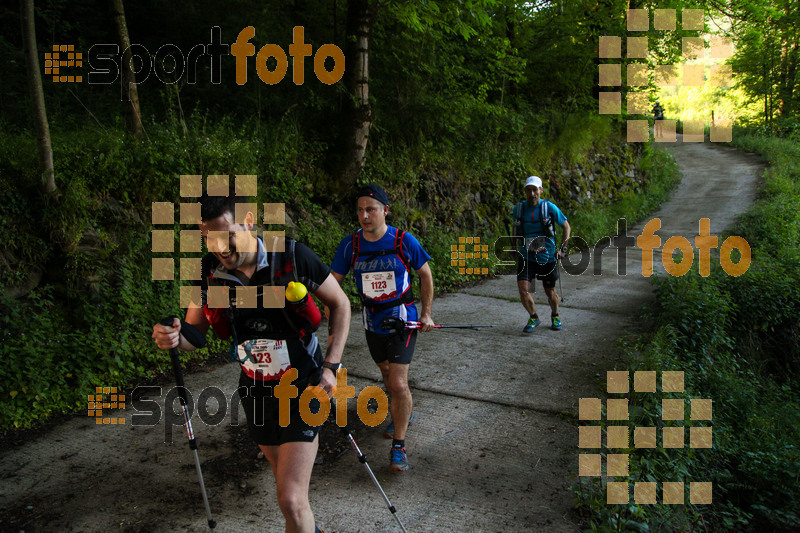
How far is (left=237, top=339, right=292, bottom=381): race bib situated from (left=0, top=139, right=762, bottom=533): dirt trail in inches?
49.2

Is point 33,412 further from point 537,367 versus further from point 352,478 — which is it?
point 537,367

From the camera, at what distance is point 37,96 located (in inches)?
210

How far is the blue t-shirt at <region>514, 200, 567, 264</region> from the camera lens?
286 inches

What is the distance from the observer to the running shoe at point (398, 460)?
3.98 meters

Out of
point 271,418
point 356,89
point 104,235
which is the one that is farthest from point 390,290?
point 356,89

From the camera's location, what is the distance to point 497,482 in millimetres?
3889

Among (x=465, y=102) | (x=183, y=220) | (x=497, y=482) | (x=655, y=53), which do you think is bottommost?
(x=497, y=482)

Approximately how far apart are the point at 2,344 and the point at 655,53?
19.1m

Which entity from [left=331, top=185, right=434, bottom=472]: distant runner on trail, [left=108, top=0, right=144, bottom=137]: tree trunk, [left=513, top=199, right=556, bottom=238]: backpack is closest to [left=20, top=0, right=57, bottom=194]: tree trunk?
[left=108, top=0, right=144, bottom=137]: tree trunk

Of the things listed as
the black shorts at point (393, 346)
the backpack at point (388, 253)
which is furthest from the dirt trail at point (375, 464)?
the backpack at point (388, 253)

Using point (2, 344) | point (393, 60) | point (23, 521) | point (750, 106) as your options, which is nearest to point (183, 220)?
point (2, 344)

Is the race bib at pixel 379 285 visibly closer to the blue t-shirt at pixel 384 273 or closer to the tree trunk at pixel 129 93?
the blue t-shirt at pixel 384 273

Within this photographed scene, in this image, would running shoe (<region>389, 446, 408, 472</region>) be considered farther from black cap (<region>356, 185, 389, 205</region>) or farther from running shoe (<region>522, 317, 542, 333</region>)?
running shoe (<region>522, 317, 542, 333</region>)

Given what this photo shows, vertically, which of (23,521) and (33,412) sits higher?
(33,412)
